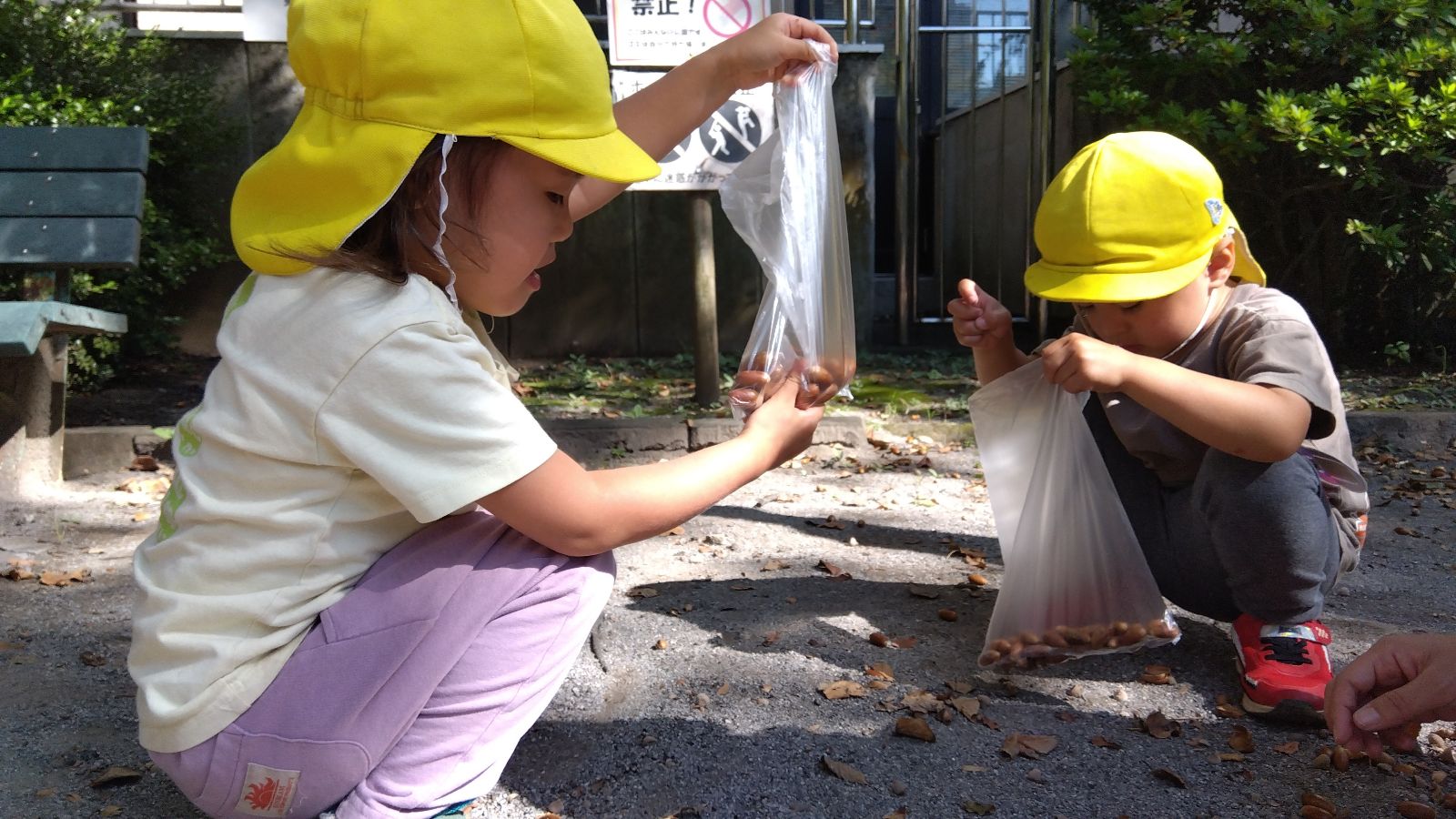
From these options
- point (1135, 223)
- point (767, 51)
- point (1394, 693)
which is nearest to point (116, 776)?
point (767, 51)

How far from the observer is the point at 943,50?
6.75m

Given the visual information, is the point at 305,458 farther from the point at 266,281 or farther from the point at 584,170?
the point at 584,170

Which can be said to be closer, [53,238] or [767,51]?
[767,51]

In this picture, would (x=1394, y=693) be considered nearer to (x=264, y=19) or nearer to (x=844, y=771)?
(x=844, y=771)

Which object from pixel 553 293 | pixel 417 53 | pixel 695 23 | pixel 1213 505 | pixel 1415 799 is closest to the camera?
pixel 417 53

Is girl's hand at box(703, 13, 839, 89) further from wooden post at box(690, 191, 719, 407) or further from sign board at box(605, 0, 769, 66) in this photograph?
wooden post at box(690, 191, 719, 407)

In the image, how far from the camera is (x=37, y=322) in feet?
8.96

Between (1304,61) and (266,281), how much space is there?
4.82 m

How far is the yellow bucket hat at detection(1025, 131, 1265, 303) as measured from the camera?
1.84 m

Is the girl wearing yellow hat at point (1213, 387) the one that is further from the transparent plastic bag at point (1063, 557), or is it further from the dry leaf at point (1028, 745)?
the dry leaf at point (1028, 745)

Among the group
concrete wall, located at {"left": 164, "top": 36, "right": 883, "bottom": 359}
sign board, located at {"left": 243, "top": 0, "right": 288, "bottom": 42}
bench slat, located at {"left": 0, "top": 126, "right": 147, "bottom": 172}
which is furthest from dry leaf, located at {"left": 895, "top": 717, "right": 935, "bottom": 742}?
sign board, located at {"left": 243, "top": 0, "right": 288, "bottom": 42}

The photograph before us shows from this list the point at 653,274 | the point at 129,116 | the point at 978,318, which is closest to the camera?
the point at 978,318

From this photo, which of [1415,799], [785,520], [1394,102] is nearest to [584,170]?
[1415,799]

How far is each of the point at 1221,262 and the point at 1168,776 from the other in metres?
0.91
